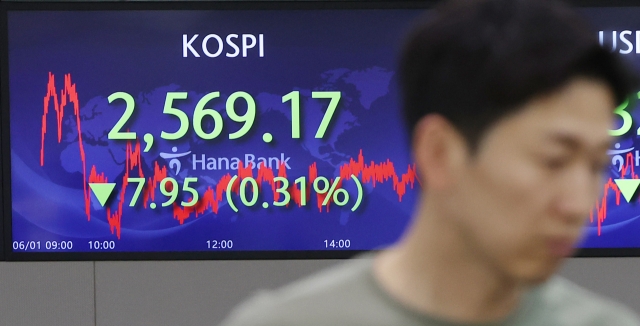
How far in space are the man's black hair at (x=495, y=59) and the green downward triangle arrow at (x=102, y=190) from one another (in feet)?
13.7

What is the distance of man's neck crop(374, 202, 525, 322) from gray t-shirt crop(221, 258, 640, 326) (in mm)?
13

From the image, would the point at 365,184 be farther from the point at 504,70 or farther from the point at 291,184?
→ the point at 504,70

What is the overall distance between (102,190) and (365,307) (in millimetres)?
4133

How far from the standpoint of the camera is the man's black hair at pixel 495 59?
851mm

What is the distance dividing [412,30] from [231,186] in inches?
158

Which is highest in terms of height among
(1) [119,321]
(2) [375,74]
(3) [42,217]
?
(2) [375,74]

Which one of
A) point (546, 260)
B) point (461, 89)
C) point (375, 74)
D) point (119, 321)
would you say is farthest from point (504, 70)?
point (119, 321)

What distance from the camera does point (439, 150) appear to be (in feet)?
2.96

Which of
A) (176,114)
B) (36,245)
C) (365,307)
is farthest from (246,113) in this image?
(365,307)

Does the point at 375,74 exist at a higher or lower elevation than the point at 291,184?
higher

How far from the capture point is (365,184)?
488cm

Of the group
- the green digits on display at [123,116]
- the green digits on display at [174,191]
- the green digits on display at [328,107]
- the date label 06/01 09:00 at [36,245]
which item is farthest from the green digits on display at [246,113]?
the date label 06/01 09:00 at [36,245]

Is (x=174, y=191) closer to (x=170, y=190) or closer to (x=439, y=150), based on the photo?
(x=170, y=190)

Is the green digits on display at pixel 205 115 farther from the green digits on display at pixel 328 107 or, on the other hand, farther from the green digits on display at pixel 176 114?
the green digits on display at pixel 328 107
